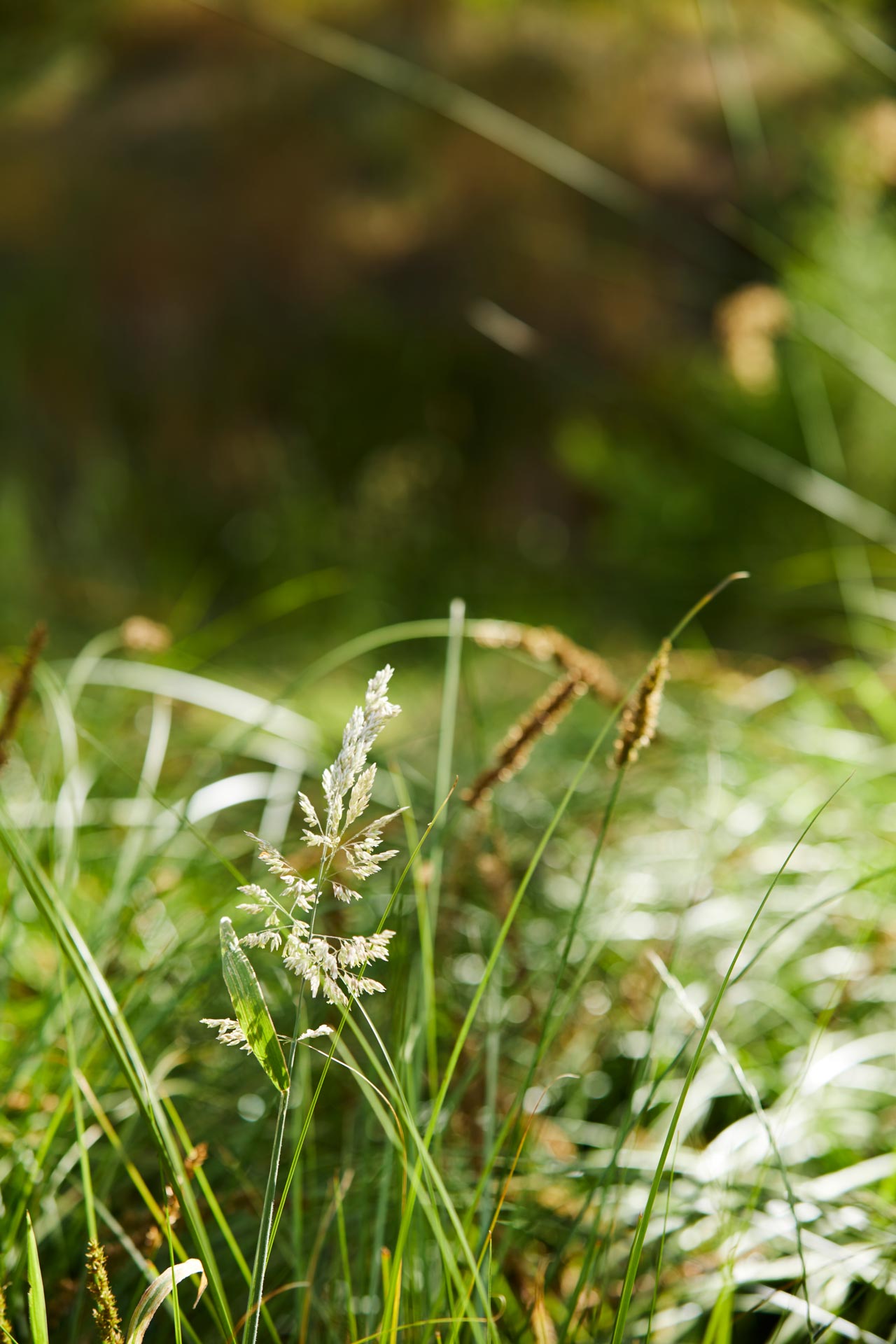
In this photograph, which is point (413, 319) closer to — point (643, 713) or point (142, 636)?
point (142, 636)

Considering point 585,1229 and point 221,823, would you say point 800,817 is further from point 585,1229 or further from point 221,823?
point 221,823

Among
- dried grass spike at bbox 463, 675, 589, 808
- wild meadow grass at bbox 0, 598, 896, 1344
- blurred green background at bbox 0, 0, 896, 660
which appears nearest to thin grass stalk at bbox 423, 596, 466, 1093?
wild meadow grass at bbox 0, 598, 896, 1344

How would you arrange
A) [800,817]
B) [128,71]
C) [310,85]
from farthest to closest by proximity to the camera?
[128,71]
[310,85]
[800,817]

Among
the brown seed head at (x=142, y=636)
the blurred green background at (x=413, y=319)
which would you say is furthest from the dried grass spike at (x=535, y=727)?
the blurred green background at (x=413, y=319)

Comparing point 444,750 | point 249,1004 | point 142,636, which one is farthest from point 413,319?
point 249,1004

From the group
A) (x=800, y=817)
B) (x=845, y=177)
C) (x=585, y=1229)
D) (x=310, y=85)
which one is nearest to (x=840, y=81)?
(x=845, y=177)

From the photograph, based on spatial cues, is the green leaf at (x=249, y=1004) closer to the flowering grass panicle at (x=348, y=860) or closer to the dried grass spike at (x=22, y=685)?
the flowering grass panicle at (x=348, y=860)
